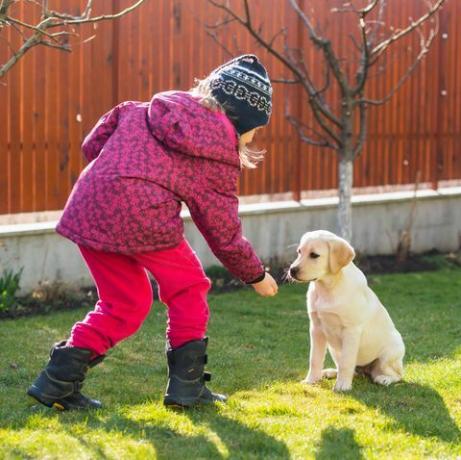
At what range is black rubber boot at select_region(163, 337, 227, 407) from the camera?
512cm

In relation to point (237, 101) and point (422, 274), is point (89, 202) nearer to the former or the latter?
point (237, 101)

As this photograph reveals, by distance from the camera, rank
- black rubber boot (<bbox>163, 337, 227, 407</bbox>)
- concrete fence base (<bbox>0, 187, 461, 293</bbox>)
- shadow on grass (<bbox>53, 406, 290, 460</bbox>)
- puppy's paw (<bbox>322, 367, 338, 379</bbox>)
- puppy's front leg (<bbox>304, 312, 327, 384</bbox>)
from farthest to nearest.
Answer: concrete fence base (<bbox>0, 187, 461, 293</bbox>), puppy's paw (<bbox>322, 367, 338, 379</bbox>), puppy's front leg (<bbox>304, 312, 327, 384</bbox>), black rubber boot (<bbox>163, 337, 227, 407</bbox>), shadow on grass (<bbox>53, 406, 290, 460</bbox>)

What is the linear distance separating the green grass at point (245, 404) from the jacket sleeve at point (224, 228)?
27.5 inches

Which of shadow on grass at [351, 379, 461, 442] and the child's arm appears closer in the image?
the child's arm

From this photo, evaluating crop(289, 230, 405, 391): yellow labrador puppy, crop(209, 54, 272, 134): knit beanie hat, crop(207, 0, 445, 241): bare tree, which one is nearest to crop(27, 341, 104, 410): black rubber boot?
crop(209, 54, 272, 134): knit beanie hat

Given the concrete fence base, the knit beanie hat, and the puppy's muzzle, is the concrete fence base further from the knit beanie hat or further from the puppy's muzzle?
the knit beanie hat

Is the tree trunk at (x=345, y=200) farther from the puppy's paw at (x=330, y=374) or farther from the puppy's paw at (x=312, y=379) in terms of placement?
the puppy's paw at (x=312, y=379)

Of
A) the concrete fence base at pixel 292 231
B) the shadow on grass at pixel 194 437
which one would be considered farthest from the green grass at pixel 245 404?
the concrete fence base at pixel 292 231

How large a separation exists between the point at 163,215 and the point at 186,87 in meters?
4.84

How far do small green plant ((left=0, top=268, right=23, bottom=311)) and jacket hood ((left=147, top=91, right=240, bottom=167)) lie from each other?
10.8ft

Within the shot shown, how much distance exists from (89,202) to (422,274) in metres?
6.15

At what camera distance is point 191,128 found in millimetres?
4859

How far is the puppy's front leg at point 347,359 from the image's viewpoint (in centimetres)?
585

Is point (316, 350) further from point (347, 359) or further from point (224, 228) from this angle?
point (224, 228)
